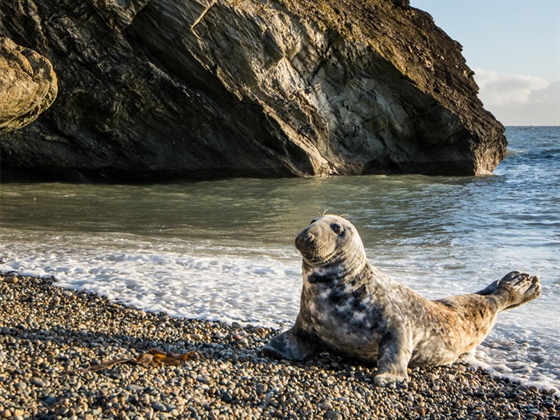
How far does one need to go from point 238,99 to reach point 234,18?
216 centimetres

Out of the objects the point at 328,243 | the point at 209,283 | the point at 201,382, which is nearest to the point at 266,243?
the point at 209,283

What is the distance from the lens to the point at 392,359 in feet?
17.5

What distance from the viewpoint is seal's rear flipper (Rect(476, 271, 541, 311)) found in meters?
6.42

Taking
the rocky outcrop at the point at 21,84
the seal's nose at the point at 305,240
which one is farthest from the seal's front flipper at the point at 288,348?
the rocky outcrop at the point at 21,84

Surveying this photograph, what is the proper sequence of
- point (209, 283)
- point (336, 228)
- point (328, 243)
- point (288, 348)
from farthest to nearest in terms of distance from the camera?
point (209, 283), point (288, 348), point (336, 228), point (328, 243)

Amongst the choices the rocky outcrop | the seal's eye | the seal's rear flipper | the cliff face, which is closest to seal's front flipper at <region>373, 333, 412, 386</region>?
the seal's eye

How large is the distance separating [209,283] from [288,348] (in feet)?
8.64

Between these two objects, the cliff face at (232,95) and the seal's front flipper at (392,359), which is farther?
the cliff face at (232,95)

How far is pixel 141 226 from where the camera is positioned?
43.0 ft

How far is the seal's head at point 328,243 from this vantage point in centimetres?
532

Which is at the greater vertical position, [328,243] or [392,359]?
[328,243]

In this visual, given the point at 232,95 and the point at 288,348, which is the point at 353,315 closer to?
the point at 288,348

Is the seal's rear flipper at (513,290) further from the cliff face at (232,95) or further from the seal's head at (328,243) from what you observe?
the cliff face at (232,95)

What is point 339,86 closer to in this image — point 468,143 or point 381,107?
point 381,107
